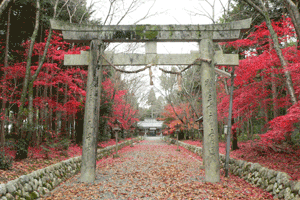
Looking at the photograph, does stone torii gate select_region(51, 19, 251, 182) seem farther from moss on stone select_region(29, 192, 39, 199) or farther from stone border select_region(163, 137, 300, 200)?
stone border select_region(163, 137, 300, 200)

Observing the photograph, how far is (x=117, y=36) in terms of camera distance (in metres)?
7.04

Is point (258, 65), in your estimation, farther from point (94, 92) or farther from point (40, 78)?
point (40, 78)

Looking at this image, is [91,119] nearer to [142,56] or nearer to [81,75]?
[142,56]

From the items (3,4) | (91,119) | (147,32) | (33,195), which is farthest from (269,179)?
(3,4)

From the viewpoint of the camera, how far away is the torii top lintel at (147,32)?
6.93 m

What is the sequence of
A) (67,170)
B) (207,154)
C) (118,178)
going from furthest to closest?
(67,170) < (118,178) < (207,154)

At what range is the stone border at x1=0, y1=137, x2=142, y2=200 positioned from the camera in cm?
457

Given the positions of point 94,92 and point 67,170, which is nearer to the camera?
point 94,92

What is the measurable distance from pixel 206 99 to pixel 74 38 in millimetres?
4890

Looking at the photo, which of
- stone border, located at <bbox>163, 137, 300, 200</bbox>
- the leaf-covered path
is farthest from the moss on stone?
stone border, located at <bbox>163, 137, 300, 200</bbox>

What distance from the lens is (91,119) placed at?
22.4 feet

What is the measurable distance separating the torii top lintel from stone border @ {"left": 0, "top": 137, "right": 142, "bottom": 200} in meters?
4.44

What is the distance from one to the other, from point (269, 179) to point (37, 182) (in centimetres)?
655

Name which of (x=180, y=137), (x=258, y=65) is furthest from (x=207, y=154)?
(x=180, y=137)
